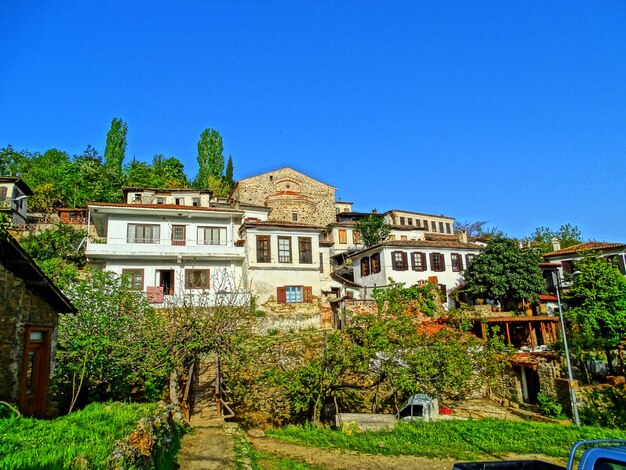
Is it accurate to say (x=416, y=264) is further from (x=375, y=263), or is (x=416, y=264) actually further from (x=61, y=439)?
(x=61, y=439)

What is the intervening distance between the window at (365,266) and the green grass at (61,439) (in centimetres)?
2997

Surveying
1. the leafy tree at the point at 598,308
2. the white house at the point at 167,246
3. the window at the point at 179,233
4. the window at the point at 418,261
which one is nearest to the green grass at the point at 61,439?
the white house at the point at 167,246

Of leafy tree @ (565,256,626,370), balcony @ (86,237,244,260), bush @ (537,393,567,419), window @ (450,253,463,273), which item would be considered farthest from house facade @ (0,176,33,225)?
leafy tree @ (565,256,626,370)

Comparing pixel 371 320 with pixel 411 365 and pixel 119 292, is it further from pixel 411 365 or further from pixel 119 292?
pixel 119 292

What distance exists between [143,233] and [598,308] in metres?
31.4

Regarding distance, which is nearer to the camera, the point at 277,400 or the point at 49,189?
the point at 277,400

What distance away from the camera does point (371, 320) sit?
19.0m

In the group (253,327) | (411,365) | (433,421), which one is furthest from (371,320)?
(253,327)

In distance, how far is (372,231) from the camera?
4741 centimetres

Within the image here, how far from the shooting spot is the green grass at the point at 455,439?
45.9ft

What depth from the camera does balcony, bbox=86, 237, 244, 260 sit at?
2884cm

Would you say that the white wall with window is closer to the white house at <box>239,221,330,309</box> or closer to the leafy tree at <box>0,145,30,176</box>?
the white house at <box>239,221,330,309</box>

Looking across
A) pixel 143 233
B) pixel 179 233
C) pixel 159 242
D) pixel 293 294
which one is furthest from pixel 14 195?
pixel 293 294

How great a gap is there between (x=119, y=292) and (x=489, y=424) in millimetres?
16821
